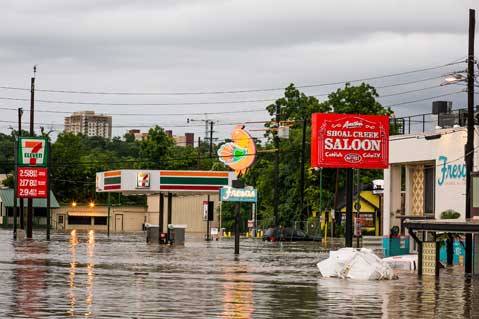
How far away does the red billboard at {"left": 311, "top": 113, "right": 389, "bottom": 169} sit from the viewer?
46406 mm

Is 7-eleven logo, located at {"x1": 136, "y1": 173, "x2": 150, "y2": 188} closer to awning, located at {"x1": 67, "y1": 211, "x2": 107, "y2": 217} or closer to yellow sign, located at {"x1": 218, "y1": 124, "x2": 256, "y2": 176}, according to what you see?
yellow sign, located at {"x1": 218, "y1": 124, "x2": 256, "y2": 176}

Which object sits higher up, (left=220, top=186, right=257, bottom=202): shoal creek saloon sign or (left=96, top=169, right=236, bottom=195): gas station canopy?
(left=96, top=169, right=236, bottom=195): gas station canopy

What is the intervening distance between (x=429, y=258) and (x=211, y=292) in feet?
43.6

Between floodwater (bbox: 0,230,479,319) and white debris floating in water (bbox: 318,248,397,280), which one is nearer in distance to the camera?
floodwater (bbox: 0,230,479,319)

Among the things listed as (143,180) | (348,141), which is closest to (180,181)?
(143,180)

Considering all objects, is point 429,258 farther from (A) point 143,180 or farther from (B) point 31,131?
(B) point 31,131

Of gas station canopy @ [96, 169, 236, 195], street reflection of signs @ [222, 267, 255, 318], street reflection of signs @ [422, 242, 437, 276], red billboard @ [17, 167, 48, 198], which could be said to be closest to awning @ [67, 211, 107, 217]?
red billboard @ [17, 167, 48, 198]

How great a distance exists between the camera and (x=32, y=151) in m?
77.1

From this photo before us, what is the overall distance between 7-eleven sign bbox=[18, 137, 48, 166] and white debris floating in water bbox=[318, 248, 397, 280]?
43.6 metres

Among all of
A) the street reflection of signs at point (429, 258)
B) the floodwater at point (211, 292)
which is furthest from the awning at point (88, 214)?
the street reflection of signs at point (429, 258)

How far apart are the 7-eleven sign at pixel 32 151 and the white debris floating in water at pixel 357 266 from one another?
143ft

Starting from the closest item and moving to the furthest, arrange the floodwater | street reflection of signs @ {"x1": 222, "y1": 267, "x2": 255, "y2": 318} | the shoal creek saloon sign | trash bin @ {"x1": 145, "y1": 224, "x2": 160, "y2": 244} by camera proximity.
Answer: street reflection of signs @ {"x1": 222, "y1": 267, "x2": 255, "y2": 318}, the floodwater, the shoal creek saloon sign, trash bin @ {"x1": 145, "y1": 224, "x2": 160, "y2": 244}

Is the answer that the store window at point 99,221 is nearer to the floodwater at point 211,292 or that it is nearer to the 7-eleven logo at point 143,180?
the 7-eleven logo at point 143,180

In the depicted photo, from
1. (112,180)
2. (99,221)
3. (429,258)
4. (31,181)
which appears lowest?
(429,258)
